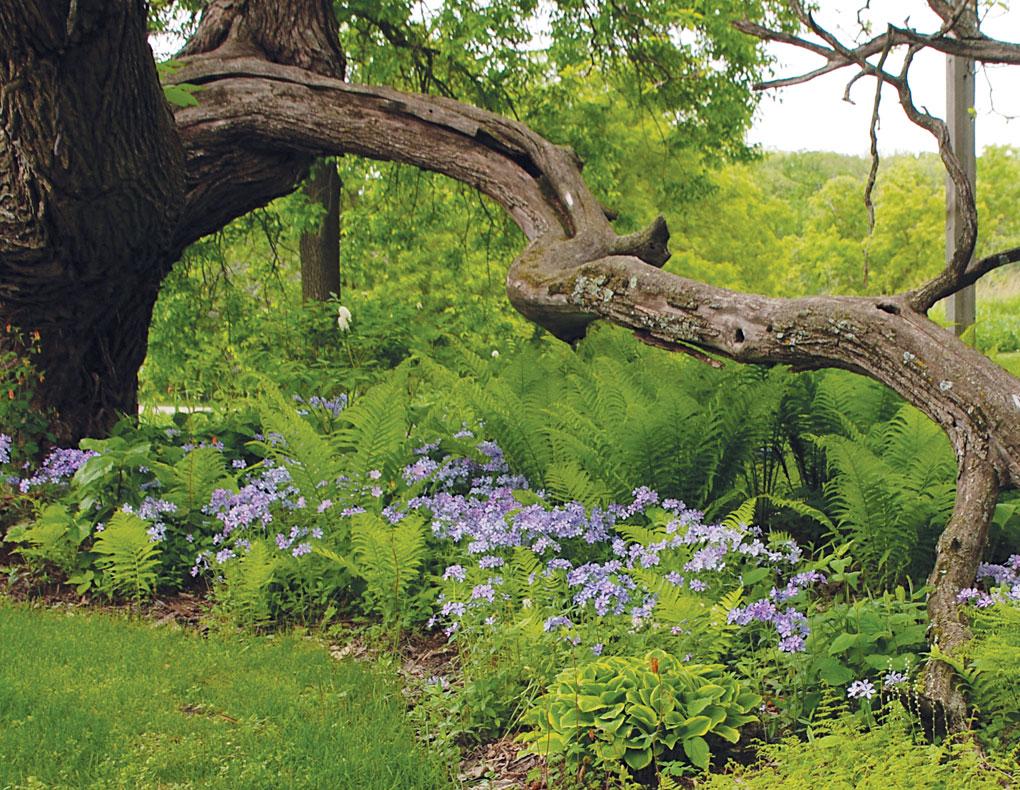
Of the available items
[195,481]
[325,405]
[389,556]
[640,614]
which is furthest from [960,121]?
[195,481]

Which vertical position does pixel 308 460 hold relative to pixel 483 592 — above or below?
above

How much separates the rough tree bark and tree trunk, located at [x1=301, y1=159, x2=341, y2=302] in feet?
17.4

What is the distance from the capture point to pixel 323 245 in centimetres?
1227

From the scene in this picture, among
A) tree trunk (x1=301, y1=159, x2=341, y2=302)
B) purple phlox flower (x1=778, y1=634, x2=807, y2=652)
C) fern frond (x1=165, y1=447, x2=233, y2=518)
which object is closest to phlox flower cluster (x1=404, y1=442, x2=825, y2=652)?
purple phlox flower (x1=778, y1=634, x2=807, y2=652)

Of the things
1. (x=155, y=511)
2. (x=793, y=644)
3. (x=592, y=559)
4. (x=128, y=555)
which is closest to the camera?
(x=793, y=644)

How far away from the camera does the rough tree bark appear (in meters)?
3.93

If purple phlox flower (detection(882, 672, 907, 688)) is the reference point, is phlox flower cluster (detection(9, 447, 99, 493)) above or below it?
above

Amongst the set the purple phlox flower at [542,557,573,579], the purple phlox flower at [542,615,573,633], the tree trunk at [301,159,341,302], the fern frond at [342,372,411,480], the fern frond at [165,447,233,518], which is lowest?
the purple phlox flower at [542,615,573,633]

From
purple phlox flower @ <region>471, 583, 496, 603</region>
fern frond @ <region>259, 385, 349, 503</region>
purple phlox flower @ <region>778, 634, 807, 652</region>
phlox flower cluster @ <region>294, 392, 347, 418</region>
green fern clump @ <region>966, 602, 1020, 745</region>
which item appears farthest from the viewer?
phlox flower cluster @ <region>294, 392, 347, 418</region>

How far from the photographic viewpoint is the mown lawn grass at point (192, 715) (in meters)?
2.87

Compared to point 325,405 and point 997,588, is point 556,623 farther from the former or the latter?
point 325,405

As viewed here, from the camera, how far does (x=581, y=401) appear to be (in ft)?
17.4

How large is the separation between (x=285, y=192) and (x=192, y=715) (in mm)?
4526

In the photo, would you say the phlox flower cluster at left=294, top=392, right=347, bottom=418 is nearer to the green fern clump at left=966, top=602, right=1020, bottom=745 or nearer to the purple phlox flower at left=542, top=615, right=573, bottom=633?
the purple phlox flower at left=542, top=615, right=573, bottom=633
